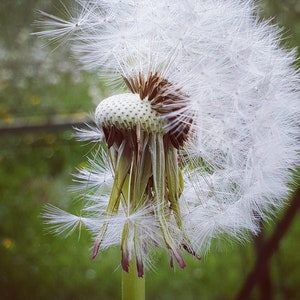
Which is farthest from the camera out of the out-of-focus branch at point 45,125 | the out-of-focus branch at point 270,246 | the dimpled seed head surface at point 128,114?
the out-of-focus branch at point 45,125

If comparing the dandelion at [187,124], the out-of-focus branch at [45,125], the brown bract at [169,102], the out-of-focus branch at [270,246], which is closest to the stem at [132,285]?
the dandelion at [187,124]

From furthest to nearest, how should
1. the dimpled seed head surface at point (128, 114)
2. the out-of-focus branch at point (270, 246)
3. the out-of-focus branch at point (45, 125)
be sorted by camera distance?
1. the out-of-focus branch at point (45, 125)
2. the out-of-focus branch at point (270, 246)
3. the dimpled seed head surface at point (128, 114)

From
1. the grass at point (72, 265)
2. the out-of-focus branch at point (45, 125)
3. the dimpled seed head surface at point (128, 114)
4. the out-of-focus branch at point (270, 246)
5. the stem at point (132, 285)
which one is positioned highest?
the dimpled seed head surface at point (128, 114)

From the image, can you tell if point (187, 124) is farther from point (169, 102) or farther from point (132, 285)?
point (132, 285)

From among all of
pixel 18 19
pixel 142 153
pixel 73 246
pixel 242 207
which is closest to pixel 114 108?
pixel 142 153

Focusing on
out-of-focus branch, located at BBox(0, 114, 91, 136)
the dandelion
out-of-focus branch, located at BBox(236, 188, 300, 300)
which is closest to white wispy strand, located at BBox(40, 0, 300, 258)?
the dandelion

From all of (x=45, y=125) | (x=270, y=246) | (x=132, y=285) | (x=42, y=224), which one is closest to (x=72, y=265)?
(x=42, y=224)

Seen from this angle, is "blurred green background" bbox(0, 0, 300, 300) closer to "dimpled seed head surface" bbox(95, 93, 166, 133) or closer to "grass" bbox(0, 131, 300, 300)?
"grass" bbox(0, 131, 300, 300)

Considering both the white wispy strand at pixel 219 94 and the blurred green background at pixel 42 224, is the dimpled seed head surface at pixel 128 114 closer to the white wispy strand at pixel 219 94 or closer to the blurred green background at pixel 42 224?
the white wispy strand at pixel 219 94

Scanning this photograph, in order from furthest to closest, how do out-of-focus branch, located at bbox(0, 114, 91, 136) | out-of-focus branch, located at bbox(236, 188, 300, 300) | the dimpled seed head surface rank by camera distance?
1. out-of-focus branch, located at bbox(0, 114, 91, 136)
2. out-of-focus branch, located at bbox(236, 188, 300, 300)
3. the dimpled seed head surface
